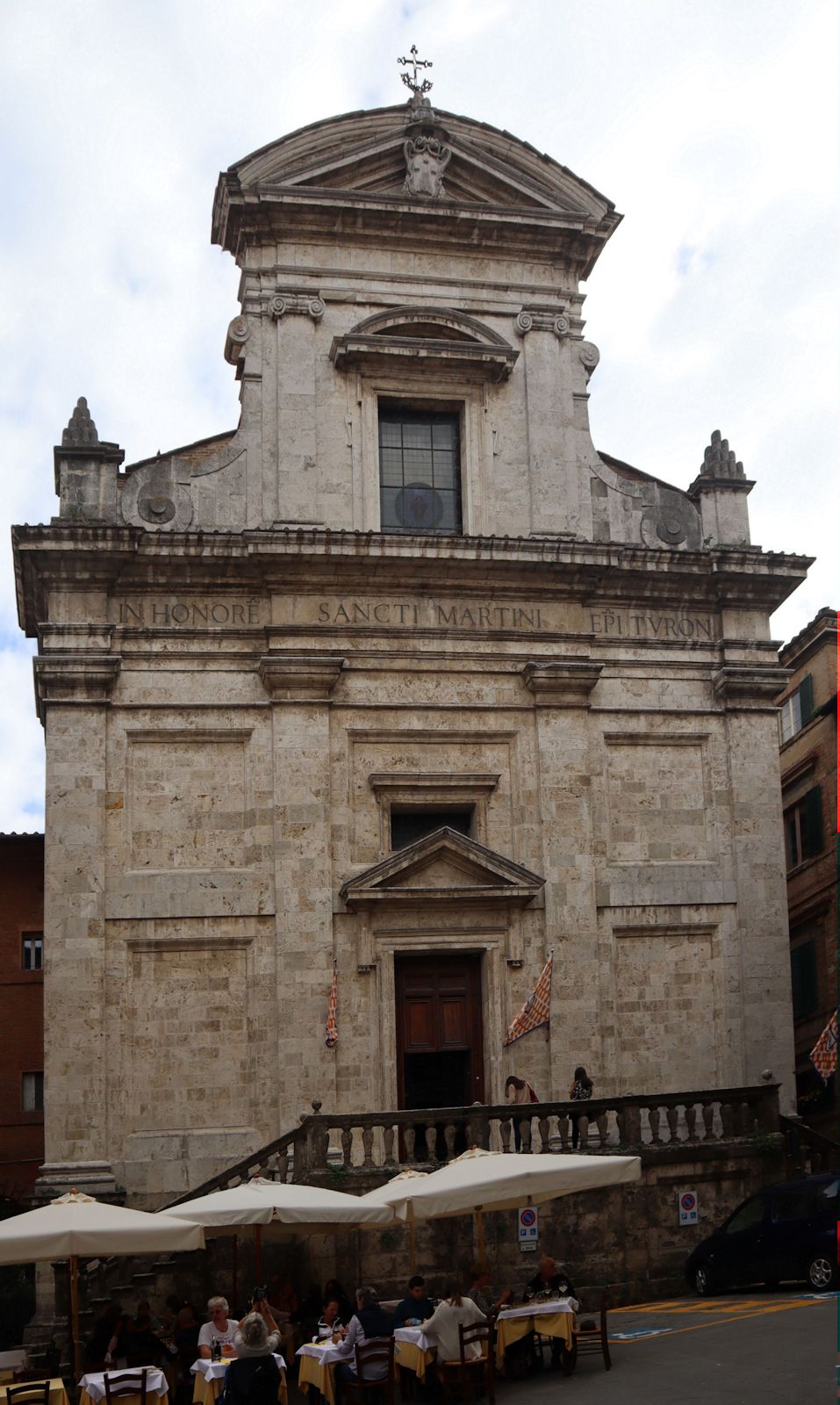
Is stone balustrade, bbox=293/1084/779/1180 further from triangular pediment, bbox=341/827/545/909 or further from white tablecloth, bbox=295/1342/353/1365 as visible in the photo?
white tablecloth, bbox=295/1342/353/1365

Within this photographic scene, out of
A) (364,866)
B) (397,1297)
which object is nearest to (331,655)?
(364,866)

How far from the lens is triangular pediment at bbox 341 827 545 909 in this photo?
Result: 2694 centimetres

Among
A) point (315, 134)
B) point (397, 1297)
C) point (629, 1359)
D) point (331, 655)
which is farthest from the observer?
point (315, 134)

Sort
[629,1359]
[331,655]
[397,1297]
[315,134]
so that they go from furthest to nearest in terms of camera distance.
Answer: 1. [315,134]
2. [331,655]
3. [397,1297]
4. [629,1359]

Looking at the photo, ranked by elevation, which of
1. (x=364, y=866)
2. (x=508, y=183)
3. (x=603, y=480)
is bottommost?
(x=364, y=866)

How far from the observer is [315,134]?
98.6ft

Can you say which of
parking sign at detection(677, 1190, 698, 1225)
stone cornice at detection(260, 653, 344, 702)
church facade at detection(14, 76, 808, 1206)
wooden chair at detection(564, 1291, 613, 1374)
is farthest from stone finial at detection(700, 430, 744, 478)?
wooden chair at detection(564, 1291, 613, 1374)

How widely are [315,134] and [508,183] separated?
3544 millimetres

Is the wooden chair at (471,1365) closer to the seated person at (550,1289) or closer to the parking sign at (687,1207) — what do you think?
the seated person at (550,1289)

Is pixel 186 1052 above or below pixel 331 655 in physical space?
below

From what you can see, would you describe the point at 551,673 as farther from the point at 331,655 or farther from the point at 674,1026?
the point at 674,1026

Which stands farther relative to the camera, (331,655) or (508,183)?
(508,183)

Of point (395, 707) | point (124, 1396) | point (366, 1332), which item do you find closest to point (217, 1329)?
point (124, 1396)

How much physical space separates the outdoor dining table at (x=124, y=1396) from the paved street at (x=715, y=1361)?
3.36 meters
